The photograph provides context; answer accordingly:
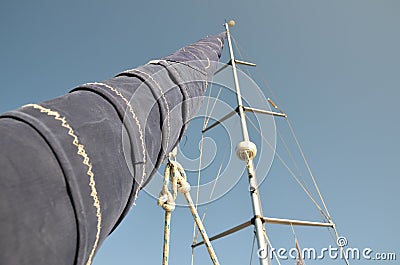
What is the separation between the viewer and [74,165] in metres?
0.76

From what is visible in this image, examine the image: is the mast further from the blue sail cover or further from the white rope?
the blue sail cover

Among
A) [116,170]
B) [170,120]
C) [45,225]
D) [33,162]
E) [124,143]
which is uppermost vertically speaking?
[170,120]

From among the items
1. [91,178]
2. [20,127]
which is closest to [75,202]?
[91,178]

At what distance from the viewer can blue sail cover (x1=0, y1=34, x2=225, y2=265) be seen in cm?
60

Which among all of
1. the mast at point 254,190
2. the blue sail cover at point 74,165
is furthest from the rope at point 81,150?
the mast at point 254,190

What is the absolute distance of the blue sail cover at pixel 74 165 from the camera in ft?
1.96

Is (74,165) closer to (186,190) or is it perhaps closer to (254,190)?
(186,190)

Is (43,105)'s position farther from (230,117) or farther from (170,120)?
(230,117)

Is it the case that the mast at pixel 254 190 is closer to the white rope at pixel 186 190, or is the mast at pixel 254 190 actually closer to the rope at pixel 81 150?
the white rope at pixel 186 190

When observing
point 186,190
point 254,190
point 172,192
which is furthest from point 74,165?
point 254,190

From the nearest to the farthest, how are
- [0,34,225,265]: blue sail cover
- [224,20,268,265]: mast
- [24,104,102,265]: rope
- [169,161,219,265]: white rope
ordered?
[0,34,225,265]: blue sail cover
[24,104,102,265]: rope
[169,161,219,265]: white rope
[224,20,268,265]: mast

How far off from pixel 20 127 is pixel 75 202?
210 mm

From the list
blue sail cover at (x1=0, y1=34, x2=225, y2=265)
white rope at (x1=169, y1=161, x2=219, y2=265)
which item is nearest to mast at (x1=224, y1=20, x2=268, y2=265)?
white rope at (x1=169, y1=161, x2=219, y2=265)

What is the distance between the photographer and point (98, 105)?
1024mm
